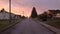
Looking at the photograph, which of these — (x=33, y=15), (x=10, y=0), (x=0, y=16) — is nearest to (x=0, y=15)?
(x=0, y=16)

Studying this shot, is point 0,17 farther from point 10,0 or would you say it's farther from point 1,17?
point 10,0

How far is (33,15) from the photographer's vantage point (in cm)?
19912

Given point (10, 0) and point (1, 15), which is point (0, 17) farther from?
point (10, 0)

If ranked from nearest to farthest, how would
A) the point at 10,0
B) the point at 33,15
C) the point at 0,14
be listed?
the point at 10,0, the point at 0,14, the point at 33,15

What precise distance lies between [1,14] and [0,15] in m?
0.70

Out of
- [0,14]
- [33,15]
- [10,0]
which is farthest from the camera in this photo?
[33,15]

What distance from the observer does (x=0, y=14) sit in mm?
92000

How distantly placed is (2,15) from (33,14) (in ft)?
351

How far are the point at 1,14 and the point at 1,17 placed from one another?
1.94 m

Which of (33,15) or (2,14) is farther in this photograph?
(33,15)

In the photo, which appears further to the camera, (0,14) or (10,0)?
(0,14)

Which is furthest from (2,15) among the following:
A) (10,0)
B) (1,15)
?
(10,0)

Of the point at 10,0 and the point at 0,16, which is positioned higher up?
the point at 10,0

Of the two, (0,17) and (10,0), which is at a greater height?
(10,0)
